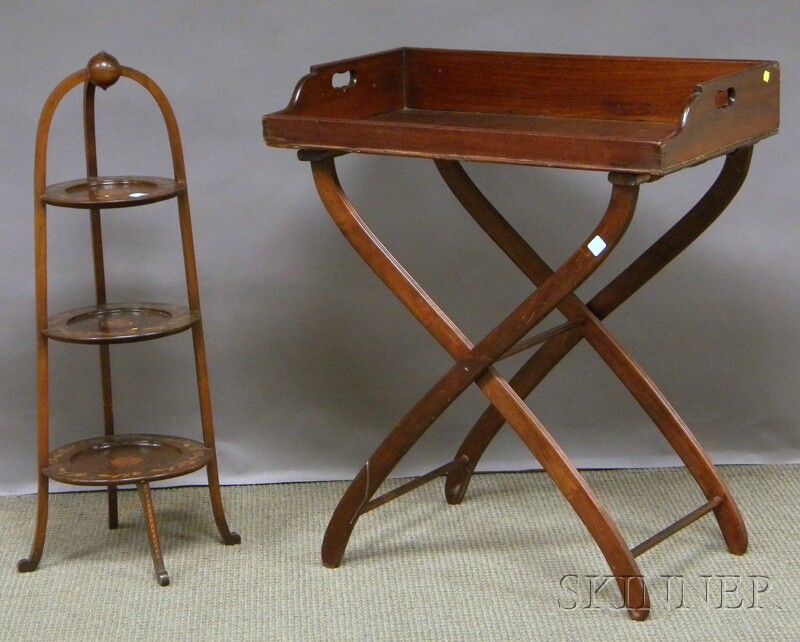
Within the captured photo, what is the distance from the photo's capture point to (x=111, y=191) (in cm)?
299

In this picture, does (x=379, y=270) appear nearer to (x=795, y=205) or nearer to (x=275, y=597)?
(x=275, y=597)

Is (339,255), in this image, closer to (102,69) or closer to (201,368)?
(201,368)

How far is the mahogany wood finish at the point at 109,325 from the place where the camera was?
288 cm

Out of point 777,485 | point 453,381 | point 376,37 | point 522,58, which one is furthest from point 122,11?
point 777,485

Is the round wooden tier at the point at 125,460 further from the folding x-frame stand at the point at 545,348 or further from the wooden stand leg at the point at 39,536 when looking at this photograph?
the folding x-frame stand at the point at 545,348

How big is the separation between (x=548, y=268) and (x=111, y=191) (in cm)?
106

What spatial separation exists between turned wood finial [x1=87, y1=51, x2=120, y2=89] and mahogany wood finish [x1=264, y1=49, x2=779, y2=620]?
0.39 metres

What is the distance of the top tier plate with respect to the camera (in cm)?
247

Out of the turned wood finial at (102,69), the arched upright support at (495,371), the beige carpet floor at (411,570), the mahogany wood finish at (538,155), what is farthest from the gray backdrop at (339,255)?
the arched upright support at (495,371)

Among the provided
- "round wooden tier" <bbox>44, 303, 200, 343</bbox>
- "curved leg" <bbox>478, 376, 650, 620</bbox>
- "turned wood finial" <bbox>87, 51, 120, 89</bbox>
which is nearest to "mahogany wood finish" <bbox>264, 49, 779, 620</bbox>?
"curved leg" <bbox>478, 376, 650, 620</bbox>

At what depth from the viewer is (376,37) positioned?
344cm

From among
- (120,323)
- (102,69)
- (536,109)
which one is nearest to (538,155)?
(536,109)

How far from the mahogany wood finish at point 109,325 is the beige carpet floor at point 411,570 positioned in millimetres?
126

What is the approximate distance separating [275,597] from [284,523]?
1.46 feet
